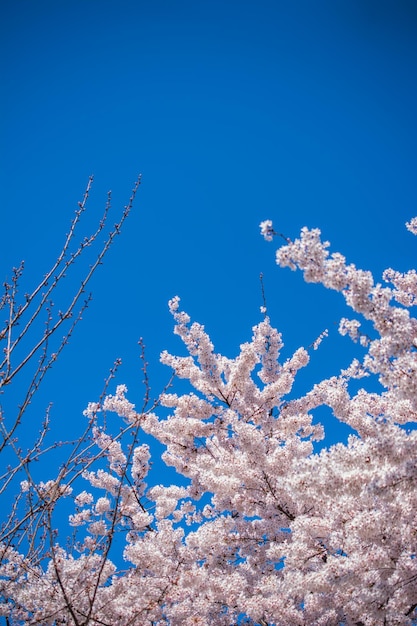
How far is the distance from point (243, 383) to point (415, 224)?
4.22m

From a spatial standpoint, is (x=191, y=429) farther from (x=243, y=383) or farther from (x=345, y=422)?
(x=345, y=422)

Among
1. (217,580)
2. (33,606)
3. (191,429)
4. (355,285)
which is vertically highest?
(191,429)

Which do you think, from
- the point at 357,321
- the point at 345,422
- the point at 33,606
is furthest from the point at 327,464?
the point at 33,606

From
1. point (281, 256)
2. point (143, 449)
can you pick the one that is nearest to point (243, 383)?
point (143, 449)

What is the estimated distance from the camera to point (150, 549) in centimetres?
716

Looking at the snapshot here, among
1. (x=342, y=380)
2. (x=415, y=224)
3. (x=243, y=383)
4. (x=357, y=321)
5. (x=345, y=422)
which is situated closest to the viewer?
(x=357, y=321)

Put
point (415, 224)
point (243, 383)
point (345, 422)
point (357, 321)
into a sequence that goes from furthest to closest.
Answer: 1. point (243, 383)
2. point (345, 422)
3. point (415, 224)
4. point (357, 321)

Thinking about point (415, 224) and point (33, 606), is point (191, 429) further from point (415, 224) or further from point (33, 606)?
point (415, 224)

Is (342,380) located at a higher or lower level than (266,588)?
higher

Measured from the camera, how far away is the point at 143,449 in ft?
32.0

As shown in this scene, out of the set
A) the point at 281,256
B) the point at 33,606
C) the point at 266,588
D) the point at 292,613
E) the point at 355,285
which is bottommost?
the point at 292,613

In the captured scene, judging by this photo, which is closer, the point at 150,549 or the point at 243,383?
the point at 150,549

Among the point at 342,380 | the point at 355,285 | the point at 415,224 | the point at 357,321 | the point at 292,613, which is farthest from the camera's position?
the point at 342,380

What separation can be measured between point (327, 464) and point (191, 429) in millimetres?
4488
